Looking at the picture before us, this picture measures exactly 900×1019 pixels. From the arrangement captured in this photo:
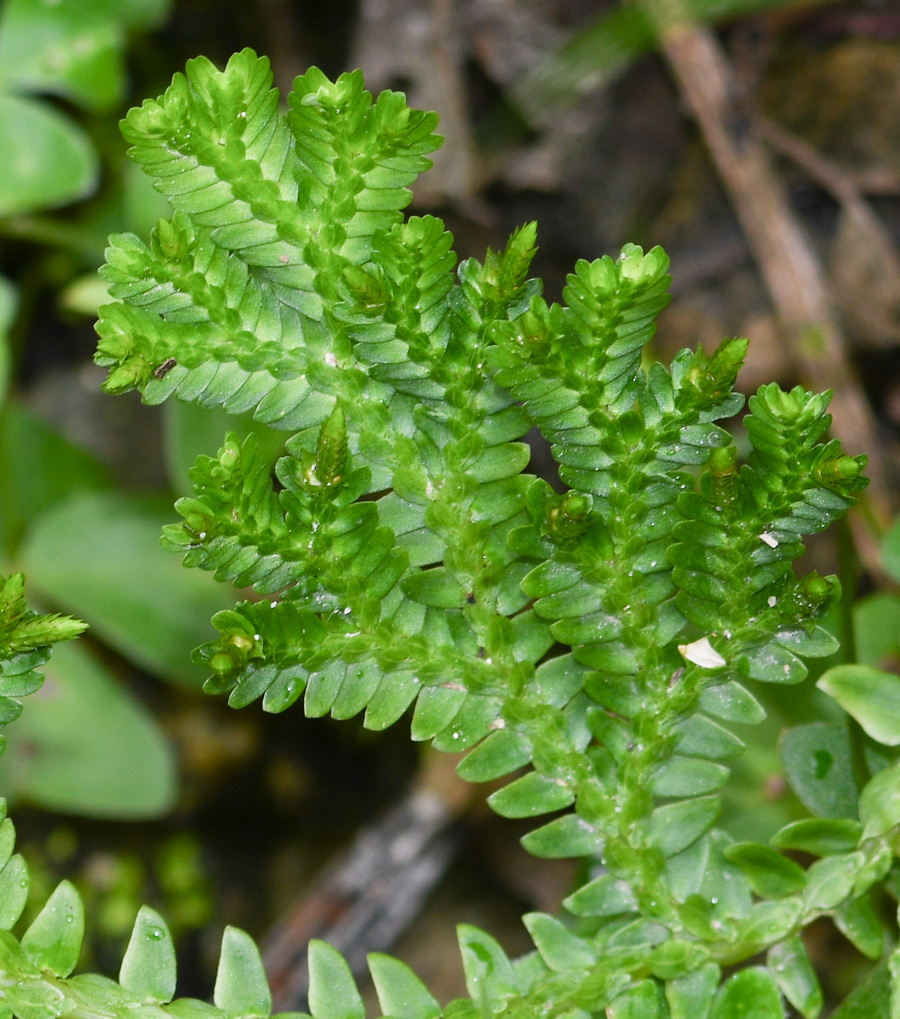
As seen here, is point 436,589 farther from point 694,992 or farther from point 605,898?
point 694,992

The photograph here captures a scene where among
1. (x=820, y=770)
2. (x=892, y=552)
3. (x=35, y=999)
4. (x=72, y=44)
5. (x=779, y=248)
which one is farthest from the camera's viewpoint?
(x=72, y=44)

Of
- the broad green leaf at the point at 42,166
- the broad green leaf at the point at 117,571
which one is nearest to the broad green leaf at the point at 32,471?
the broad green leaf at the point at 117,571

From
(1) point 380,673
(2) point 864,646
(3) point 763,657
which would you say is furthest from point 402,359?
(2) point 864,646

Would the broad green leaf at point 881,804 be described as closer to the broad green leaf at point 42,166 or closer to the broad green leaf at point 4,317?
the broad green leaf at point 4,317

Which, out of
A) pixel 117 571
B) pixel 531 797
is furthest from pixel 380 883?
pixel 531 797

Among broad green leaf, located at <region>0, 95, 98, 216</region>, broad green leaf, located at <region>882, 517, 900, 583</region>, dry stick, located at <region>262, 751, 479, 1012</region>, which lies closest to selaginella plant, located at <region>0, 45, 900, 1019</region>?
broad green leaf, located at <region>882, 517, 900, 583</region>

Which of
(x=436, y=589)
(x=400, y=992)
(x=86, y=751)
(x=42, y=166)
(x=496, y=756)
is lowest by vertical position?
(x=86, y=751)

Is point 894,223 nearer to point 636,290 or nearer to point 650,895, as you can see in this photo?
point 636,290
